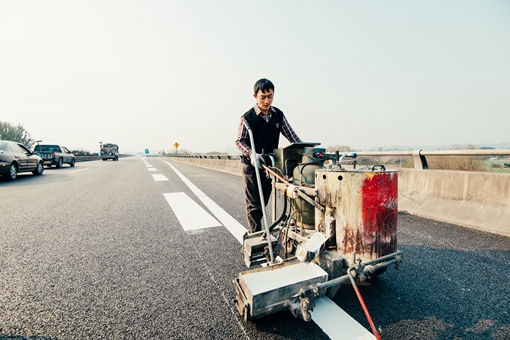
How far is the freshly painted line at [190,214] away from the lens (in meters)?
4.16

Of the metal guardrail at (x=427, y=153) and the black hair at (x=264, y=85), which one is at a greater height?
the black hair at (x=264, y=85)

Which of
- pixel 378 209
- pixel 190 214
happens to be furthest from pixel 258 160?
pixel 190 214

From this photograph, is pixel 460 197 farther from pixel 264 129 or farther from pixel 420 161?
pixel 264 129

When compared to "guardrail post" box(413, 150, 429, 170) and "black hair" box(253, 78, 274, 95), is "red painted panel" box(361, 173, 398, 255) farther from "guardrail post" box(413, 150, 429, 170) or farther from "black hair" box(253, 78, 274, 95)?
"guardrail post" box(413, 150, 429, 170)

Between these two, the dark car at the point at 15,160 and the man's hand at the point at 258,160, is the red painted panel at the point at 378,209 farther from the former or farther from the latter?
the dark car at the point at 15,160

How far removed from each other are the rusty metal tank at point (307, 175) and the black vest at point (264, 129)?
24.8 inches

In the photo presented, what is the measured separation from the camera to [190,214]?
15.9ft

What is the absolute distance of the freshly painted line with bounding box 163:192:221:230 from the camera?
13.7 feet

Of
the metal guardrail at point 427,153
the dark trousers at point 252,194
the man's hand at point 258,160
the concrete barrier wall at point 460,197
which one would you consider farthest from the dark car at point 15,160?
the concrete barrier wall at point 460,197

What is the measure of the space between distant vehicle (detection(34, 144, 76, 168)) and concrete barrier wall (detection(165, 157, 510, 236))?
1982cm

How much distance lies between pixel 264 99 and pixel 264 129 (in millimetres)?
358

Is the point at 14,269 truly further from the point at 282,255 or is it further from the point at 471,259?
the point at 471,259

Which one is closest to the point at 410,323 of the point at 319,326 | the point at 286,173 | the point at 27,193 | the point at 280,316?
the point at 319,326

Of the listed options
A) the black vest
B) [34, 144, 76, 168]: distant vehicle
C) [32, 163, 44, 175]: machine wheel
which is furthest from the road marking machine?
[34, 144, 76, 168]: distant vehicle
